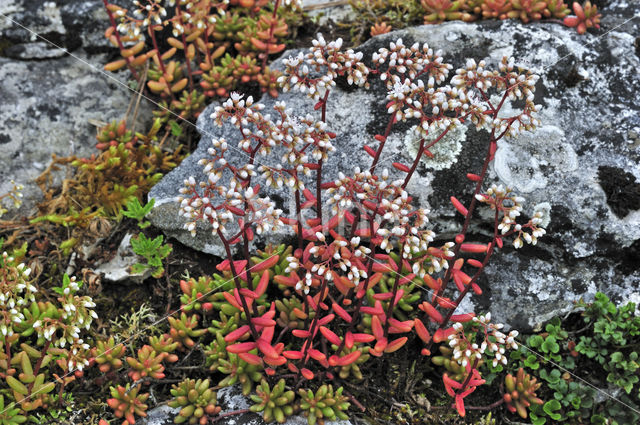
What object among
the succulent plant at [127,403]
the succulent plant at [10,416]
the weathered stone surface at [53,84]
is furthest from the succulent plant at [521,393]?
the weathered stone surface at [53,84]

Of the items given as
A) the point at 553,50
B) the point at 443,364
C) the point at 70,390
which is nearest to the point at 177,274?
the point at 70,390

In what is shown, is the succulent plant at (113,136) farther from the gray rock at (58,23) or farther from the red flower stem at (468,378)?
the red flower stem at (468,378)

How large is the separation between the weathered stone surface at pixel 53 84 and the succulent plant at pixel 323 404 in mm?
3186

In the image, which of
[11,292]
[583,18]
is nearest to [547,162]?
[583,18]

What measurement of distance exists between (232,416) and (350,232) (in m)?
1.49

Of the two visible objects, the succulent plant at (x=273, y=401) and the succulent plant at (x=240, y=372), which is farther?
the succulent plant at (x=240, y=372)

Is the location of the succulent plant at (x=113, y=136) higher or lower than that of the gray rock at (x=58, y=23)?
lower

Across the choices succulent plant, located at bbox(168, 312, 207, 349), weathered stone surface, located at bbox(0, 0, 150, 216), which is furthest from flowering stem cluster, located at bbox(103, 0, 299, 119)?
succulent plant, located at bbox(168, 312, 207, 349)

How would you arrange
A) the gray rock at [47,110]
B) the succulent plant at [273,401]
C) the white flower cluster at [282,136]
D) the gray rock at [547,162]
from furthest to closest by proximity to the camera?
the gray rock at [47,110]
the gray rock at [547,162]
the succulent plant at [273,401]
the white flower cluster at [282,136]

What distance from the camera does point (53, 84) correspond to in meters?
5.75

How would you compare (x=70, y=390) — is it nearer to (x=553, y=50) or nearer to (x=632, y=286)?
(x=632, y=286)

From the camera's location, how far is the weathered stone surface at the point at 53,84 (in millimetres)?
5539

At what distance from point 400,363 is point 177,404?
1.60 m

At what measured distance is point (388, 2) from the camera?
598 cm
